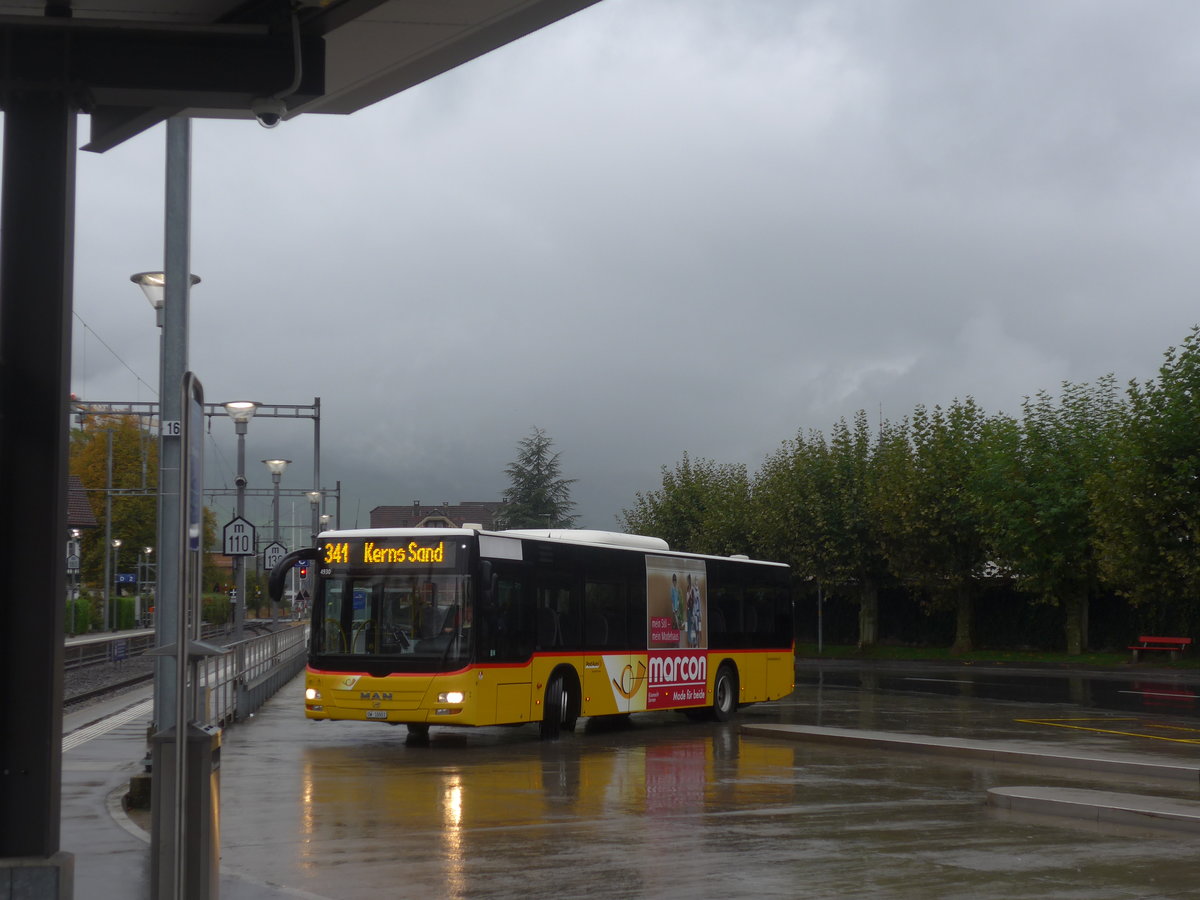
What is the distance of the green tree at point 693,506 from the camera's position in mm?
64562

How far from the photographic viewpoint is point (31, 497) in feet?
19.0

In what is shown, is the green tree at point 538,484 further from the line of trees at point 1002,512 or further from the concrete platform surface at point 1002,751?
the concrete platform surface at point 1002,751

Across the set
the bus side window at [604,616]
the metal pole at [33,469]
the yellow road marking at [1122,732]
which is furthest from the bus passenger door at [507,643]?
the metal pole at [33,469]

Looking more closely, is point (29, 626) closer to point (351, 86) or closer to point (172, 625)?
point (351, 86)

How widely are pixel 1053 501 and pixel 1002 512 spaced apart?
1.75 m

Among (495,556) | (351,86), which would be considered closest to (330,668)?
(495,556)

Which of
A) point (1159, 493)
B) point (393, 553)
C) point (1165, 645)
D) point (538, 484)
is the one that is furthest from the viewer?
point (538, 484)

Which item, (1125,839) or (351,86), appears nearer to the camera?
(351,86)

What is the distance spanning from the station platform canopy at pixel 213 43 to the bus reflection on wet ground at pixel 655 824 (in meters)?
4.96

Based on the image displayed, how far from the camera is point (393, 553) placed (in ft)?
60.2

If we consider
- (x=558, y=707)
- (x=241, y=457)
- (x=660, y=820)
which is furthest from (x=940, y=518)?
(x=660, y=820)

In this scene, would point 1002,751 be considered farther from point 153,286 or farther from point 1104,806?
point 153,286

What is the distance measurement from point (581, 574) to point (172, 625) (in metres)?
8.14

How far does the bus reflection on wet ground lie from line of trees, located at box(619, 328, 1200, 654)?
71.8 feet
